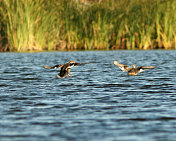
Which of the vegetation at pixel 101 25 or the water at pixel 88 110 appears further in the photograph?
the vegetation at pixel 101 25

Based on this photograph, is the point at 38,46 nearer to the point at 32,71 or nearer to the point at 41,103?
the point at 32,71

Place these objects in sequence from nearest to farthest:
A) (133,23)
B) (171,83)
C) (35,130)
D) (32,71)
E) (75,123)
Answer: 1. (35,130)
2. (75,123)
3. (171,83)
4. (32,71)
5. (133,23)

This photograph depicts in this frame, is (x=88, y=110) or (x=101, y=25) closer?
(x=88, y=110)

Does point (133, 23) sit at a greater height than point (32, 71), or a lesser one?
greater

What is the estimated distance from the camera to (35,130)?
6754 mm

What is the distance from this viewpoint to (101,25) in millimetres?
29531

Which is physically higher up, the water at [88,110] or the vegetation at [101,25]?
the vegetation at [101,25]

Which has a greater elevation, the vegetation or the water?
the vegetation

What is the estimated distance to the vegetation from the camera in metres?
28.5

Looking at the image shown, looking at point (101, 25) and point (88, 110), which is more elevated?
point (101, 25)

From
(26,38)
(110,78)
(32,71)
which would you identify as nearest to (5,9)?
(26,38)

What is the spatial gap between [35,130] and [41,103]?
2.50 m

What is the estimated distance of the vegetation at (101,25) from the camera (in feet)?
93.6

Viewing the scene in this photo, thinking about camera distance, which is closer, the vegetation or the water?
the water
